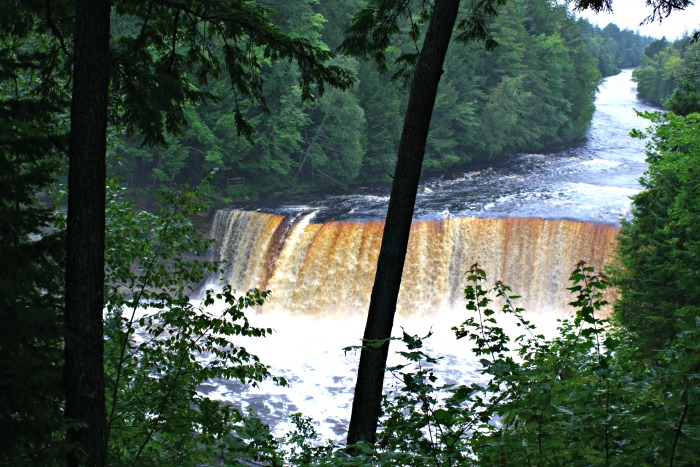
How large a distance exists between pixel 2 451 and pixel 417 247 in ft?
61.0

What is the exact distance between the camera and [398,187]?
5031 mm

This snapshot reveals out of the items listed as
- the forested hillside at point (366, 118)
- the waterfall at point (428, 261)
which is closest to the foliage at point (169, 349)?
the waterfall at point (428, 261)

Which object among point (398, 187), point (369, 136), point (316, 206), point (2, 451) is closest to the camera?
point (2, 451)

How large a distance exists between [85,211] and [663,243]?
44.1 ft

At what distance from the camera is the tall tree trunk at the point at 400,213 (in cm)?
498

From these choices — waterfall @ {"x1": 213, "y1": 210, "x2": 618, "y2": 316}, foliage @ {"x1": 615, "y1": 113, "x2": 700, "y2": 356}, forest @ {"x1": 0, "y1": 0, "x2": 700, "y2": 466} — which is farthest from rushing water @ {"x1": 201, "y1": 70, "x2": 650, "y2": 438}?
forest @ {"x1": 0, "y1": 0, "x2": 700, "y2": 466}

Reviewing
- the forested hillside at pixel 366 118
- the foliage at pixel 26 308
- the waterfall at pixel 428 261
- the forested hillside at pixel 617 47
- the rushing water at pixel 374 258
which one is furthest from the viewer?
the forested hillside at pixel 617 47

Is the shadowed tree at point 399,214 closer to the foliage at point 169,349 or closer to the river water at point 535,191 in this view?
the foliage at point 169,349

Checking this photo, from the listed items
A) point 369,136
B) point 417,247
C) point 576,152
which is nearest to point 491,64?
point 576,152

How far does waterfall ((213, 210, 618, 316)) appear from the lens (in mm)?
21375

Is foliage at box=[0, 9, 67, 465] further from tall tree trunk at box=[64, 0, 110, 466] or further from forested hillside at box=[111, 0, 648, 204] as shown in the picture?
forested hillside at box=[111, 0, 648, 204]

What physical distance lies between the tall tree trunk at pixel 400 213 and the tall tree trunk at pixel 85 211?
1.87 m

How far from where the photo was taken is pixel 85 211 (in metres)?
4.26

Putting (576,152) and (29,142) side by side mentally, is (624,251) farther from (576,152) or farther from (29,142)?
(576,152)
